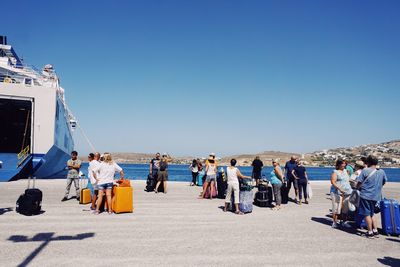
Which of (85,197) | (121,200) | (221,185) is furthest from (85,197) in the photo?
(221,185)

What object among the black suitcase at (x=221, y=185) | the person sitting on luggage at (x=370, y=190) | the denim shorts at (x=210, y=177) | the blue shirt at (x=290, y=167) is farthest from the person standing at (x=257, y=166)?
the person sitting on luggage at (x=370, y=190)

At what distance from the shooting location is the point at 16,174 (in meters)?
19.0

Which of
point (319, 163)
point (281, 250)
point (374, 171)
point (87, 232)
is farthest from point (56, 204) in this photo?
point (319, 163)

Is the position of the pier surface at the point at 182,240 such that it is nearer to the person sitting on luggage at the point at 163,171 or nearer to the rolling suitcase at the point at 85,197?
the rolling suitcase at the point at 85,197

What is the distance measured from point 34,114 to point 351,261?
2118 centimetres

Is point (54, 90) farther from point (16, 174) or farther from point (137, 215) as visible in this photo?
point (137, 215)

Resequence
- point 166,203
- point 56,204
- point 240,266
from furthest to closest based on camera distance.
Result: point 166,203 < point 56,204 < point 240,266

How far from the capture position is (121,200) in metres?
9.34

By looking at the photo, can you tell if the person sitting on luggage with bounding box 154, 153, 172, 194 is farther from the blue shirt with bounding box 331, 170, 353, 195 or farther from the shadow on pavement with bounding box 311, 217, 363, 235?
the blue shirt with bounding box 331, 170, 353, 195

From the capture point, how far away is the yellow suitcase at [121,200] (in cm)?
930

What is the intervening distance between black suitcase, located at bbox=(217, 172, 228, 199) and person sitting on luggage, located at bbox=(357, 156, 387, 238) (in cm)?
671

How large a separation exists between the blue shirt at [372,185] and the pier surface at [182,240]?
2.95 ft

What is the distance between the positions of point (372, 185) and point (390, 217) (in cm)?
109

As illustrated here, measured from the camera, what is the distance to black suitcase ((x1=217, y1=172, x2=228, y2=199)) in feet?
43.6
